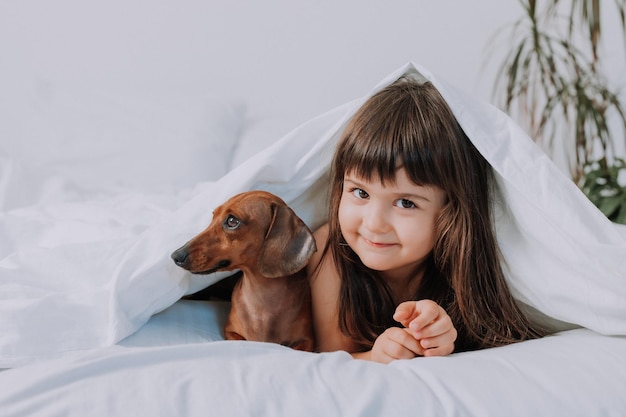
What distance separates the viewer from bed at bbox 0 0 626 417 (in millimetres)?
750

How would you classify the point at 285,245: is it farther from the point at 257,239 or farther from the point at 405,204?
the point at 405,204

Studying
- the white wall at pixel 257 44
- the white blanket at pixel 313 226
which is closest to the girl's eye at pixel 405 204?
the white blanket at pixel 313 226

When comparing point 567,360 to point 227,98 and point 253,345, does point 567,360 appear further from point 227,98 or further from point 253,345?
point 227,98

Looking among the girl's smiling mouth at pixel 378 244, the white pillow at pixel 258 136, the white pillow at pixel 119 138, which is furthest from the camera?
the white pillow at pixel 258 136

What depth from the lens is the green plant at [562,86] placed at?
2.18 meters

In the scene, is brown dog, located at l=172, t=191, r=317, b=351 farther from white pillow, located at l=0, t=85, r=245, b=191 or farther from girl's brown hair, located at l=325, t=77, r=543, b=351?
white pillow, located at l=0, t=85, r=245, b=191

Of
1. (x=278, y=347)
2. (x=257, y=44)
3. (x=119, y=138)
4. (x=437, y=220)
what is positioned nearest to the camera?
(x=278, y=347)

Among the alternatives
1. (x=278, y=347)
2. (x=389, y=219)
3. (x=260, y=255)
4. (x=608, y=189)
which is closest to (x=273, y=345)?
(x=278, y=347)

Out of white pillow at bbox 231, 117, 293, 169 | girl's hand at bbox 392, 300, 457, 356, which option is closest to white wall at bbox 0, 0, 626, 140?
white pillow at bbox 231, 117, 293, 169

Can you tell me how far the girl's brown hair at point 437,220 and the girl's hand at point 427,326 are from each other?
12cm

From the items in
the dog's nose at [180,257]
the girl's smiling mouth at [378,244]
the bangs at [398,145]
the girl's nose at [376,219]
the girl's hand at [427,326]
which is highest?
the bangs at [398,145]

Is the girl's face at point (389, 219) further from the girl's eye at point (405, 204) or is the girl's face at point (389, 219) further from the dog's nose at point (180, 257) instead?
the dog's nose at point (180, 257)

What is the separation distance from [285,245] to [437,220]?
0.22 metres

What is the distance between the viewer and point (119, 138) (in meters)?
1.95
